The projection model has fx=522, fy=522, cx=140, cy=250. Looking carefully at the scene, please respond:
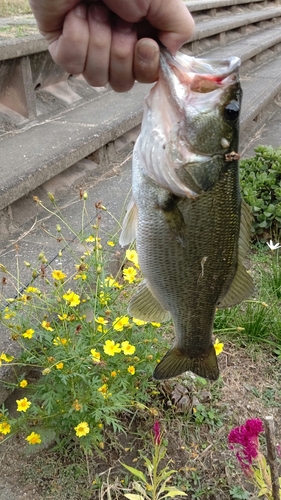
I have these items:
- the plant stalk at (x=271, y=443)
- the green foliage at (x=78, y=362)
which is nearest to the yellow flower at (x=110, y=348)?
the green foliage at (x=78, y=362)

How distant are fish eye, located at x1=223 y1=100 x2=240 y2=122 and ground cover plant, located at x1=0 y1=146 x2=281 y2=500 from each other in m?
0.81

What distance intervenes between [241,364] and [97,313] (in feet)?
3.27

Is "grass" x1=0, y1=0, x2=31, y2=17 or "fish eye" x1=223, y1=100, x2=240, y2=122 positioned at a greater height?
"fish eye" x1=223, y1=100, x2=240, y2=122

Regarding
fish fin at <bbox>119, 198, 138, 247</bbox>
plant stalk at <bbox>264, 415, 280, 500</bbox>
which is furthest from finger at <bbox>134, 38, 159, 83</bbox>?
plant stalk at <bbox>264, 415, 280, 500</bbox>

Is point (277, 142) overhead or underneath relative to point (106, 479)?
underneath

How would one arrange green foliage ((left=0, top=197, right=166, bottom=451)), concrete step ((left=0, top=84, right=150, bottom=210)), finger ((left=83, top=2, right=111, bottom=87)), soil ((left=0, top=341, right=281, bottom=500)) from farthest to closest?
1. concrete step ((left=0, top=84, right=150, bottom=210))
2. soil ((left=0, top=341, right=281, bottom=500))
3. green foliage ((left=0, top=197, right=166, bottom=451))
4. finger ((left=83, top=2, right=111, bottom=87))

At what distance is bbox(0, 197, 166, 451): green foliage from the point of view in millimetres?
1858

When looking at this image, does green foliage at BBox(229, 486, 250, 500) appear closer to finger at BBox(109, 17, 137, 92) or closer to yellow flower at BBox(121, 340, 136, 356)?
yellow flower at BBox(121, 340, 136, 356)

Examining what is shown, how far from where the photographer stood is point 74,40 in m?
1.26

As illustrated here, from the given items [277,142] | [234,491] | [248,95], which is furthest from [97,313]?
[248,95]

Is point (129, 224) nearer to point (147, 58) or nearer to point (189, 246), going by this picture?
point (189, 246)

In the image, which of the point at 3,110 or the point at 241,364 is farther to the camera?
the point at 3,110

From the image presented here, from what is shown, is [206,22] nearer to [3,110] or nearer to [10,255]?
[3,110]

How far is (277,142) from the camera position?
5625 mm
